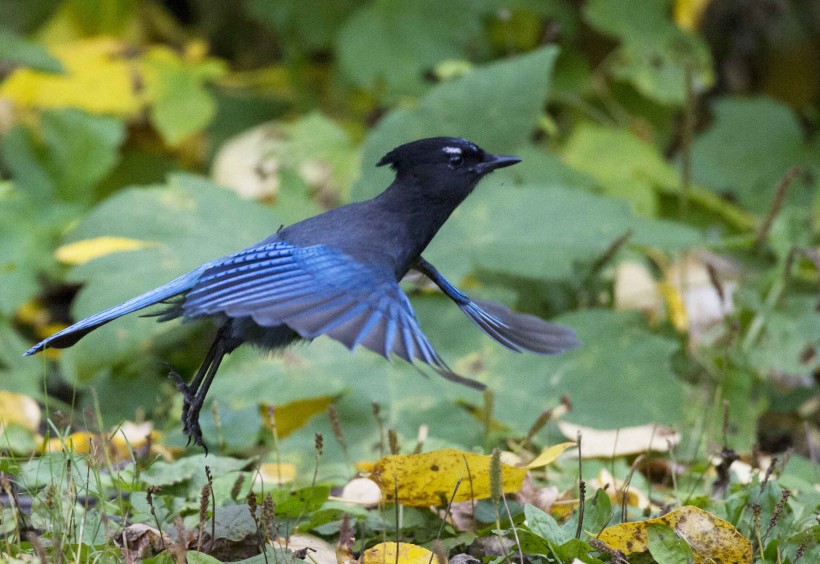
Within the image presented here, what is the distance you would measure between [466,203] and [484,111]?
0.36 m

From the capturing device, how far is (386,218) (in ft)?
8.34

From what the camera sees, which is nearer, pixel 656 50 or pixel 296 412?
pixel 296 412

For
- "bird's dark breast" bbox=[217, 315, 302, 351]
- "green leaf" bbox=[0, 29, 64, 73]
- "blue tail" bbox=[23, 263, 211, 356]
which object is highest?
"green leaf" bbox=[0, 29, 64, 73]

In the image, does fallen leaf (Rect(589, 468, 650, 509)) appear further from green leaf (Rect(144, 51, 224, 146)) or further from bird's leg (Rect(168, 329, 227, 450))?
green leaf (Rect(144, 51, 224, 146))

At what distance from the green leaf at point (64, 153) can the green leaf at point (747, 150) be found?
277 cm

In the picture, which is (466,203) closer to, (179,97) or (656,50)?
(656,50)

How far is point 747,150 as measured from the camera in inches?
217

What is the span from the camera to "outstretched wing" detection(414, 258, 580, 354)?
8.50ft

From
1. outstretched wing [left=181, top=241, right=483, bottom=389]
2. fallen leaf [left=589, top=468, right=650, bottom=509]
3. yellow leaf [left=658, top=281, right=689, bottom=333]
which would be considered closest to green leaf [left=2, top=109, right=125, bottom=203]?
yellow leaf [left=658, top=281, right=689, bottom=333]

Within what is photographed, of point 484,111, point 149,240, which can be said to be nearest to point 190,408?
point 149,240

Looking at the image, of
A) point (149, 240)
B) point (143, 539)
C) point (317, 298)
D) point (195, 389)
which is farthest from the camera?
point (149, 240)

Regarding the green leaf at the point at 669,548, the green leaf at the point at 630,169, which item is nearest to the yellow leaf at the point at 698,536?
the green leaf at the point at 669,548

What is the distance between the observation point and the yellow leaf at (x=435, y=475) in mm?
2387

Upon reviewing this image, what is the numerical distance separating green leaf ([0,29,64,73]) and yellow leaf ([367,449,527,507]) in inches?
102
